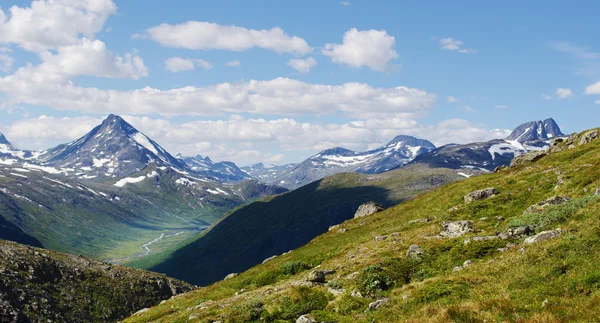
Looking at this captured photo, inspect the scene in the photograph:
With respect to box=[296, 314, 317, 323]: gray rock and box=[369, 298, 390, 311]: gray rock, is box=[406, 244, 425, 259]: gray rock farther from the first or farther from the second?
box=[296, 314, 317, 323]: gray rock

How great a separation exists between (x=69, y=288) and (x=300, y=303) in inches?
4283

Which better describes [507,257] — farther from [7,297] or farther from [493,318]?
[7,297]

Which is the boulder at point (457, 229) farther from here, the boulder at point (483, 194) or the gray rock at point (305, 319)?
the gray rock at point (305, 319)

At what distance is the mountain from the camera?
308 ft

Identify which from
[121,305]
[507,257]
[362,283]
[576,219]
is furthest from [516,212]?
[121,305]

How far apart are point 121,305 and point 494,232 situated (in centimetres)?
11328

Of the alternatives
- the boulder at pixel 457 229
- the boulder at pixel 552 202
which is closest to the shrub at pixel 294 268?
the boulder at pixel 457 229

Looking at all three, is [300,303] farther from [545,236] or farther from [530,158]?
[530,158]

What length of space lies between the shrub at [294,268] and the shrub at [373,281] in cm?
1460

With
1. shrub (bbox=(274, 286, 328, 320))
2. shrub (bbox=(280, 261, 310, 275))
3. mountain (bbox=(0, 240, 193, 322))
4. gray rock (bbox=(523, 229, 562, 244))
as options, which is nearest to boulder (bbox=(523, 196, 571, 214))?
gray rock (bbox=(523, 229, 562, 244))

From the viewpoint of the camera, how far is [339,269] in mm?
33188

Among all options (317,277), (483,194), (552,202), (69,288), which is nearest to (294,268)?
(317,277)

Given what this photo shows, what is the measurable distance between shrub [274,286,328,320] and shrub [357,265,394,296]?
8.16 ft

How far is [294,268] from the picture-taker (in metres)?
40.9
